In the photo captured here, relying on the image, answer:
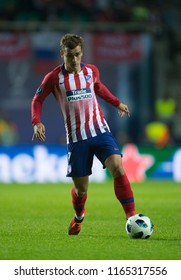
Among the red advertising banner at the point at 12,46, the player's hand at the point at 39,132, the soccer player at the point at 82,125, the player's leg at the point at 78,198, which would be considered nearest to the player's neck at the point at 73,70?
the soccer player at the point at 82,125

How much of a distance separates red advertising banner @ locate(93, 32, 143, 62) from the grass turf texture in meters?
4.90

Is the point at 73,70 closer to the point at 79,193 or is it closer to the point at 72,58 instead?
the point at 72,58

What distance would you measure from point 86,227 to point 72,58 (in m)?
2.08

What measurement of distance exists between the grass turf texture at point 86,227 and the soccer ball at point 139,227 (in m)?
0.08

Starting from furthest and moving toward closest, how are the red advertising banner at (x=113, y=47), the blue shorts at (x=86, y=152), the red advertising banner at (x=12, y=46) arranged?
1. the red advertising banner at (x=113, y=47)
2. the red advertising banner at (x=12, y=46)
3. the blue shorts at (x=86, y=152)

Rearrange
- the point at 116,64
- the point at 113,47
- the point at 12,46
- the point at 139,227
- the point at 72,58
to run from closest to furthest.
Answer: the point at 139,227, the point at 72,58, the point at 12,46, the point at 113,47, the point at 116,64

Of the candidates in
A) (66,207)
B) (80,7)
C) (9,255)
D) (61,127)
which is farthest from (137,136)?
(9,255)

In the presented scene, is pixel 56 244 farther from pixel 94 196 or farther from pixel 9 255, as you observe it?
pixel 94 196

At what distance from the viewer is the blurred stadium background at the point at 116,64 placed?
20312 mm

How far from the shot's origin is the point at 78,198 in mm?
8664

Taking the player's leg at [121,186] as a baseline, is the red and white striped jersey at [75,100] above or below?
above

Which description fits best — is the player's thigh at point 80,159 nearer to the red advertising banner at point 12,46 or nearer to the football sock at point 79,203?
the football sock at point 79,203

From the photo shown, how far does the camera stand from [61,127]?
21.6 metres

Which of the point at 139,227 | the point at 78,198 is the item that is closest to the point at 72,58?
the point at 78,198
